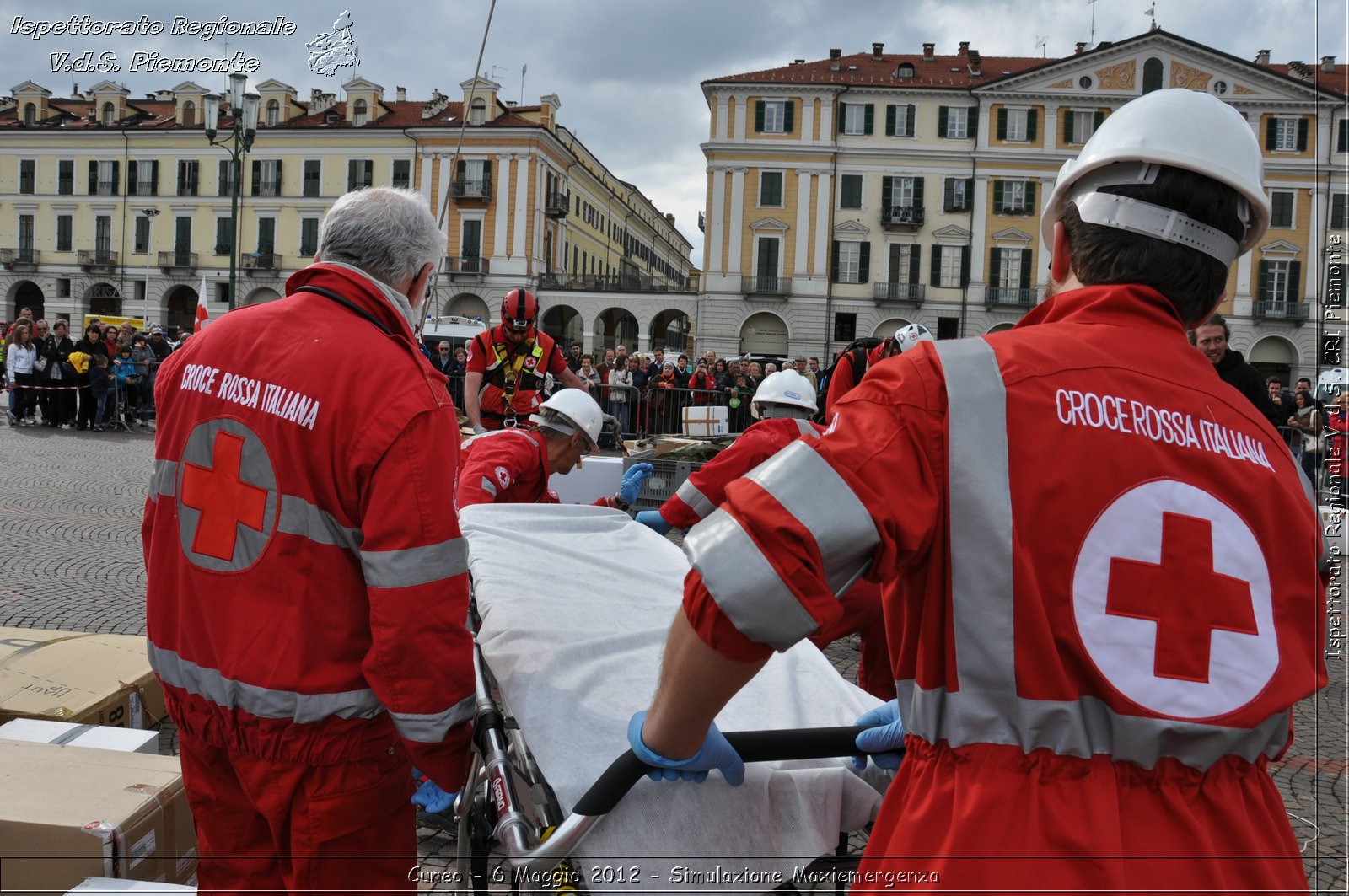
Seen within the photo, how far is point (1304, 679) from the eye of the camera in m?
1.36

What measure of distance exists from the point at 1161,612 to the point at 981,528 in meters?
0.26

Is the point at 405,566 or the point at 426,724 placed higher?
the point at 405,566

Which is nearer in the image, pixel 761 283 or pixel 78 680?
pixel 78 680

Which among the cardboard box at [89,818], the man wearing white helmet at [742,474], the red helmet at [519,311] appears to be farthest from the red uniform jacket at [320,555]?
the red helmet at [519,311]

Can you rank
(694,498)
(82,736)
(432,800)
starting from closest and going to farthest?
(82,736) → (432,800) → (694,498)

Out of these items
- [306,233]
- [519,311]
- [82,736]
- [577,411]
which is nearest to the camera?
[82,736]

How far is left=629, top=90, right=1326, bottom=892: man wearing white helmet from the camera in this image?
125cm

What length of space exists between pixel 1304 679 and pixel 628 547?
257 centimetres

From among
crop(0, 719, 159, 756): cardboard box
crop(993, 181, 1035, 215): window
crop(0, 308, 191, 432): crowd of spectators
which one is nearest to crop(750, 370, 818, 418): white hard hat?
crop(0, 719, 159, 756): cardboard box

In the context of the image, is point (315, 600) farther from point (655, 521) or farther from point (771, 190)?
point (771, 190)

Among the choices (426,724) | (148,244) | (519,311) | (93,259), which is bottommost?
(426,724)

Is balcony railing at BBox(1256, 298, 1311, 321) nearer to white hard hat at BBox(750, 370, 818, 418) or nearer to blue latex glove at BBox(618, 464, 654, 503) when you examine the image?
white hard hat at BBox(750, 370, 818, 418)

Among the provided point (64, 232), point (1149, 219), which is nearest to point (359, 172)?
point (64, 232)

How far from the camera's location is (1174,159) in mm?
1451
